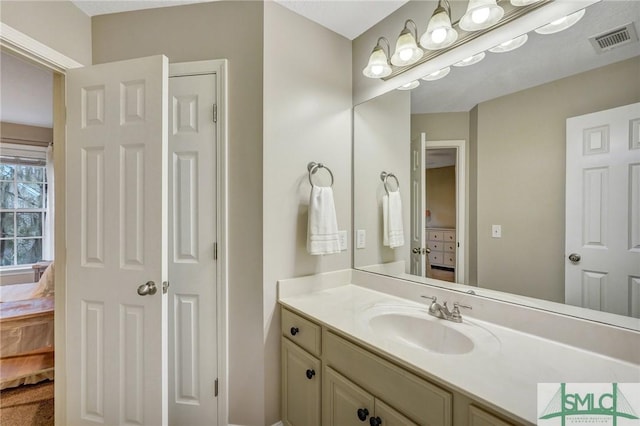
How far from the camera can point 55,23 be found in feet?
4.77

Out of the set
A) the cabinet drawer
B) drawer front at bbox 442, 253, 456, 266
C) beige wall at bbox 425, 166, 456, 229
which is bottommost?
the cabinet drawer

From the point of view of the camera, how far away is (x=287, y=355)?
152cm

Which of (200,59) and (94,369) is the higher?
(200,59)

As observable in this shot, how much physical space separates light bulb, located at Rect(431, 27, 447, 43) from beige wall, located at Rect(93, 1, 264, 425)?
88cm

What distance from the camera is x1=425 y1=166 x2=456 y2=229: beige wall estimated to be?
4.67 feet

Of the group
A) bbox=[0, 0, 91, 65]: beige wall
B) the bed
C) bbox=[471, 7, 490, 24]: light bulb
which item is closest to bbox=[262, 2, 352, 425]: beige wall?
bbox=[471, 7, 490, 24]: light bulb

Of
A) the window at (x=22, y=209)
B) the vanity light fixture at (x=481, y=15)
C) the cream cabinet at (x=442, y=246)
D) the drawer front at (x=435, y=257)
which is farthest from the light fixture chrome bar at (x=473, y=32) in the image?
the window at (x=22, y=209)

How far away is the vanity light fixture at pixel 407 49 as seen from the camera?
1.46m

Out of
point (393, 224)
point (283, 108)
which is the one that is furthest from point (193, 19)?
point (393, 224)

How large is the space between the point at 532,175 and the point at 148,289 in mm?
1807

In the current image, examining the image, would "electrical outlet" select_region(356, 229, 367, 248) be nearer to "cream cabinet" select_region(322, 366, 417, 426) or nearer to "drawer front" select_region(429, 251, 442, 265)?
"drawer front" select_region(429, 251, 442, 265)

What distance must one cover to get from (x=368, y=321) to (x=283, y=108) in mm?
1221

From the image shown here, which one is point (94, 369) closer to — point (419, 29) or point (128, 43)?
point (128, 43)

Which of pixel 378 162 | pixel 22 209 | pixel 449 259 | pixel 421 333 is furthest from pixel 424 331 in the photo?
pixel 22 209
